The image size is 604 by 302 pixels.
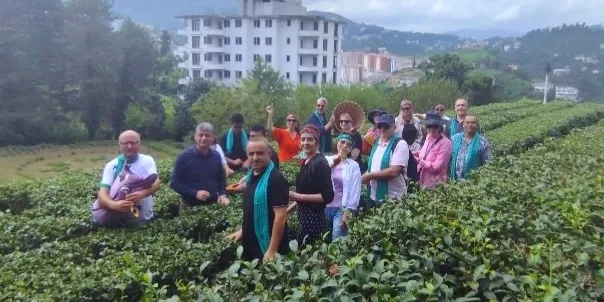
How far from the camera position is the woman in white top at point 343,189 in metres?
5.57

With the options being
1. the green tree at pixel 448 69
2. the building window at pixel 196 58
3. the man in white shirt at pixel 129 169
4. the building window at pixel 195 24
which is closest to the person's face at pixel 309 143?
the man in white shirt at pixel 129 169

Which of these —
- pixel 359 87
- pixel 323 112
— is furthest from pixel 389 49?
pixel 323 112

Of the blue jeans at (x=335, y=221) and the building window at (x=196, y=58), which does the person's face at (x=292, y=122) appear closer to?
the blue jeans at (x=335, y=221)

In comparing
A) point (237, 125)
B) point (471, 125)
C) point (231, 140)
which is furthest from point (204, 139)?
point (471, 125)

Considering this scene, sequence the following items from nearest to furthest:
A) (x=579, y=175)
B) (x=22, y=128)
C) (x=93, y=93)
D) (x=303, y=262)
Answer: (x=303, y=262) → (x=579, y=175) → (x=22, y=128) → (x=93, y=93)

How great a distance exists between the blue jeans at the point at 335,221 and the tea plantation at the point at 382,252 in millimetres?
652

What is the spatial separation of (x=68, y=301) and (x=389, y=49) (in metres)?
195

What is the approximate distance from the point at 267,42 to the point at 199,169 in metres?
57.0

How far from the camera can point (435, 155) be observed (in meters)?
6.86

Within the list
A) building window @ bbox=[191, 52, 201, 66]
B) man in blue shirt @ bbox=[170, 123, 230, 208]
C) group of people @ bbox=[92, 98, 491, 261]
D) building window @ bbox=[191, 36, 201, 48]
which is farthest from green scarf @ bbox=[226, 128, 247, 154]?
building window @ bbox=[191, 36, 201, 48]

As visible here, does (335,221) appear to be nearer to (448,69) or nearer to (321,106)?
(321,106)

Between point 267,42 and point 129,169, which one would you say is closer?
point 129,169

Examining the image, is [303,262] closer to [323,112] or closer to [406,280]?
[406,280]

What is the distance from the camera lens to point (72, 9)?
148ft
